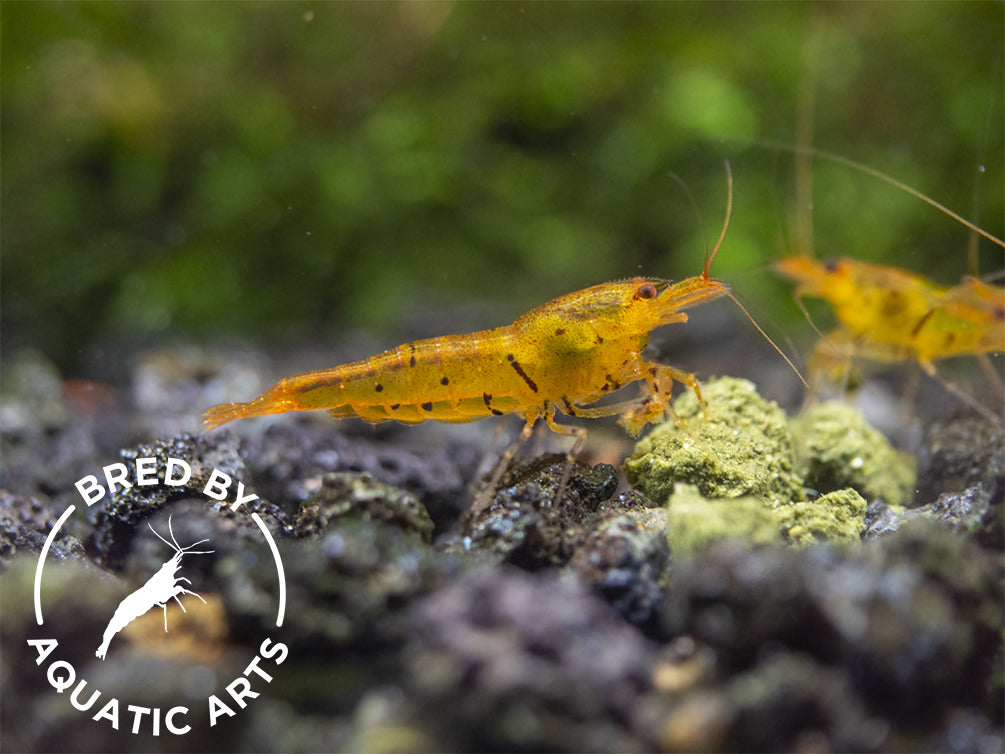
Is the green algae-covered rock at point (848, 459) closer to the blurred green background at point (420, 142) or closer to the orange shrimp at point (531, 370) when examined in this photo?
the orange shrimp at point (531, 370)

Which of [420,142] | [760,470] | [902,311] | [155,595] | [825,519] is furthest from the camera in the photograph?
[420,142]

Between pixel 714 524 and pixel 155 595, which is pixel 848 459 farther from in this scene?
pixel 155 595

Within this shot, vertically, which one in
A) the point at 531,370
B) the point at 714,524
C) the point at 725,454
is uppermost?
the point at 531,370

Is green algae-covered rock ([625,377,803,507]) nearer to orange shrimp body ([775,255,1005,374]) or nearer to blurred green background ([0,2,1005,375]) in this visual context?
orange shrimp body ([775,255,1005,374])

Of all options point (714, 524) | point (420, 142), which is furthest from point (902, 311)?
point (420, 142)

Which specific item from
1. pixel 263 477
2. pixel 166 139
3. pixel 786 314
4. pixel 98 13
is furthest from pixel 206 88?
pixel 786 314
